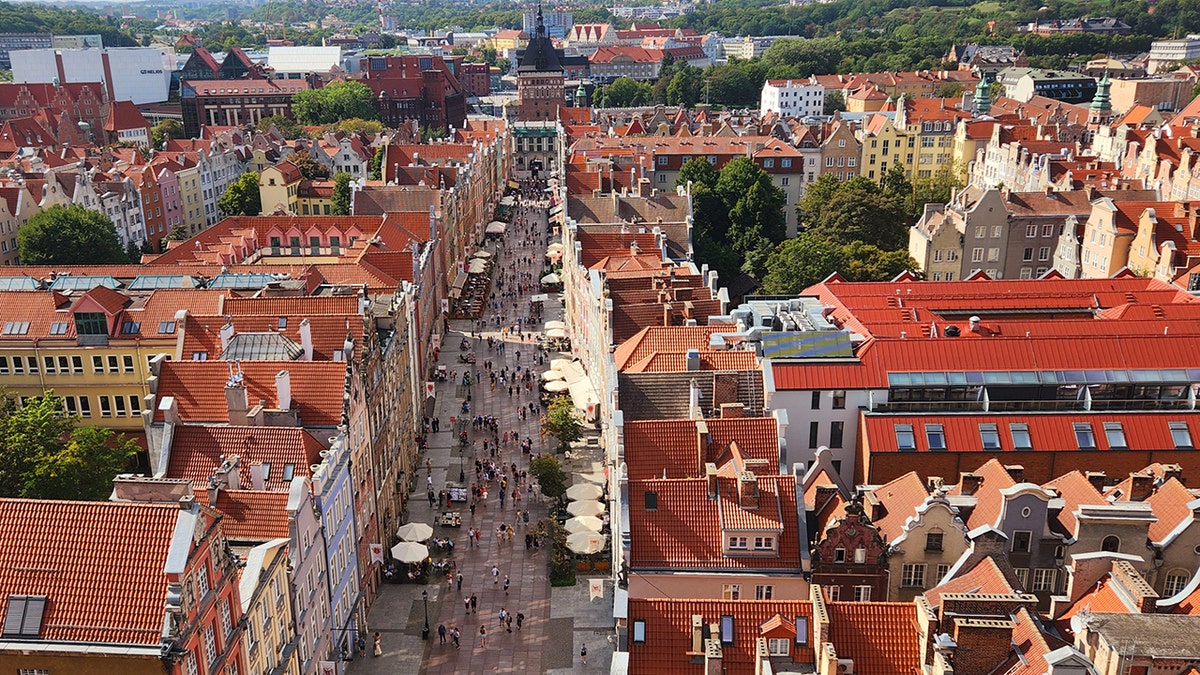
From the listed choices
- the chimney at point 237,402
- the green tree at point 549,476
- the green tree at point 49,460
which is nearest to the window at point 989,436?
the green tree at point 549,476

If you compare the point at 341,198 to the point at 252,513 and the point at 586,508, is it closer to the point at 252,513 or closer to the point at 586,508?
the point at 586,508

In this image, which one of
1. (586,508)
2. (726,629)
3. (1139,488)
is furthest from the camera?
(586,508)

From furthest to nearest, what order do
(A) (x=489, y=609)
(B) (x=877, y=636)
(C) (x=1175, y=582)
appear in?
(A) (x=489, y=609) < (C) (x=1175, y=582) < (B) (x=877, y=636)

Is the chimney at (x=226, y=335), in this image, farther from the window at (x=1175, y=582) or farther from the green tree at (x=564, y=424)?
the window at (x=1175, y=582)

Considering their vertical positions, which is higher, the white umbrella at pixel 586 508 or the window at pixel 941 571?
the window at pixel 941 571

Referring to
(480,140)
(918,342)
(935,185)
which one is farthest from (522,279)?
(918,342)

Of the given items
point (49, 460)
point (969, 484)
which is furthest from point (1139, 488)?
point (49, 460)
